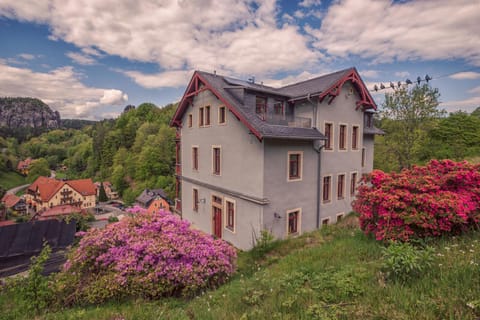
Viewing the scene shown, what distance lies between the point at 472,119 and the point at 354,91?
2371 centimetres

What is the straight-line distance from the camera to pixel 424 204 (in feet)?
16.7

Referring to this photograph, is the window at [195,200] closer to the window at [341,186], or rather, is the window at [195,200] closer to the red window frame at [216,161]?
the red window frame at [216,161]

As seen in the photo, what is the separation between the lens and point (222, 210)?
501 inches

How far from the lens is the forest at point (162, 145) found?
64.1ft

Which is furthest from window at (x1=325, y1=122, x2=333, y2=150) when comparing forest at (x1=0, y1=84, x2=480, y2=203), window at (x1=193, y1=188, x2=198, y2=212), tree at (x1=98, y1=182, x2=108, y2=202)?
tree at (x1=98, y1=182, x2=108, y2=202)

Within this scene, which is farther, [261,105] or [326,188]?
[326,188]

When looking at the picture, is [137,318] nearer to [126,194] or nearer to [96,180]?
[126,194]

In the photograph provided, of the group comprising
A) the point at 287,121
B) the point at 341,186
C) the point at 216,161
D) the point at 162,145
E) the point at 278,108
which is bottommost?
the point at 341,186

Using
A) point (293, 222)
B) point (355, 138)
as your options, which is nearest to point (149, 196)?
point (293, 222)

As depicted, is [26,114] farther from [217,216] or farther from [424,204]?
[424,204]

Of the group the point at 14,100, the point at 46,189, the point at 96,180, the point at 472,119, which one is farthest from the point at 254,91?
the point at 14,100

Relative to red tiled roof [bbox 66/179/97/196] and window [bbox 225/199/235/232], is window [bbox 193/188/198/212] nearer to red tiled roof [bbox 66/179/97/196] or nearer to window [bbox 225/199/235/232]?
window [bbox 225/199/235/232]

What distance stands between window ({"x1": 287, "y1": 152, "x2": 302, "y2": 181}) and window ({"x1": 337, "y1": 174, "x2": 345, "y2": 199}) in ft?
13.4

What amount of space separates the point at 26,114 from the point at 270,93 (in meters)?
216
